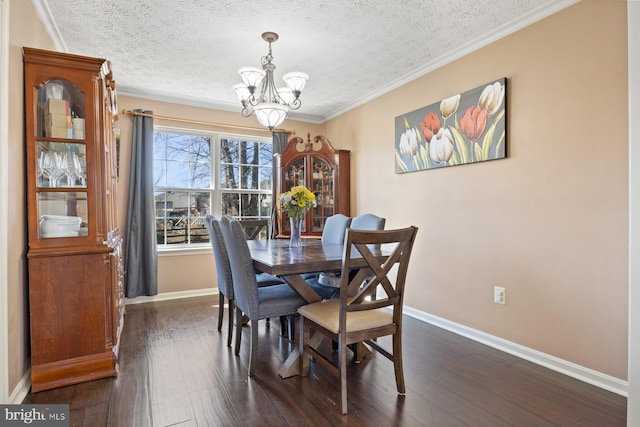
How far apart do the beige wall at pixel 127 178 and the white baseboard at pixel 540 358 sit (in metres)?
2.82

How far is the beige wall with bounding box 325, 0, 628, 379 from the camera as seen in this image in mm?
2059

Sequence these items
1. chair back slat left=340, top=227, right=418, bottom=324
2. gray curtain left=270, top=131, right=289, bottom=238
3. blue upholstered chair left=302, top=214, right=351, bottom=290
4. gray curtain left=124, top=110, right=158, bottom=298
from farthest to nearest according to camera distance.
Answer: gray curtain left=270, top=131, right=289, bottom=238 < gray curtain left=124, top=110, right=158, bottom=298 < blue upholstered chair left=302, top=214, right=351, bottom=290 < chair back slat left=340, top=227, right=418, bottom=324

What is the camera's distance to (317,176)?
180 inches

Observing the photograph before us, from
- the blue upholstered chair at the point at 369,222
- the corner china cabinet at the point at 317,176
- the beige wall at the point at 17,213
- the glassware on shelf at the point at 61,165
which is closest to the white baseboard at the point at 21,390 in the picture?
the beige wall at the point at 17,213

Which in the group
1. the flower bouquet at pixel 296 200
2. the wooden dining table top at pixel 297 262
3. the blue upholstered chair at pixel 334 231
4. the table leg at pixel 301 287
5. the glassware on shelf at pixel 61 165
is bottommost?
the table leg at pixel 301 287

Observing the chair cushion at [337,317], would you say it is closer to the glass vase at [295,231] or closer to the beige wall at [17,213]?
the glass vase at [295,231]

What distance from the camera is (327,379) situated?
2162 mm

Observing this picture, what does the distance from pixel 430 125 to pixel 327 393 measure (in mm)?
2535

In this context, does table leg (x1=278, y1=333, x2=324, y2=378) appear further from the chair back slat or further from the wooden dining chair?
the chair back slat

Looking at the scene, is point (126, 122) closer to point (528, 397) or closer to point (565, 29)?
point (565, 29)

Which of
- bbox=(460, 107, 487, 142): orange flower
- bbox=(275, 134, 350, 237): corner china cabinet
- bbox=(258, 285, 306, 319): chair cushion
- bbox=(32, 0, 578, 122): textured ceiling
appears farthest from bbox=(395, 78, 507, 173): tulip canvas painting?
bbox=(258, 285, 306, 319): chair cushion

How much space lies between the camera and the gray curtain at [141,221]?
3.84 m

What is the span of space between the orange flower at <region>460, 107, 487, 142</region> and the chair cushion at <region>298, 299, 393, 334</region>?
1.77 m

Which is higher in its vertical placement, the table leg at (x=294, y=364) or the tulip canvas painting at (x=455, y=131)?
the tulip canvas painting at (x=455, y=131)
